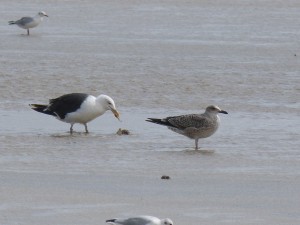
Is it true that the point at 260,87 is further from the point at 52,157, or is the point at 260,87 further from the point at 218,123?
the point at 52,157

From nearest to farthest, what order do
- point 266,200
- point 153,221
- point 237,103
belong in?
point 153,221
point 266,200
point 237,103

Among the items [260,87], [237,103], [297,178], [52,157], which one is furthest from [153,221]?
[260,87]

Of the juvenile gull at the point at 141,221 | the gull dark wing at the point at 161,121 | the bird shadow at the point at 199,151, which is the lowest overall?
the bird shadow at the point at 199,151

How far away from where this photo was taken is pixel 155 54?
21.6m

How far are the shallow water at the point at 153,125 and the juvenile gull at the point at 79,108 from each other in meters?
0.21

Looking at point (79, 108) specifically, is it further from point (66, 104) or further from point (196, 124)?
point (196, 124)

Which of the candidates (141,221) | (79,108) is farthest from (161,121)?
(141,221)

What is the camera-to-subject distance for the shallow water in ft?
31.0

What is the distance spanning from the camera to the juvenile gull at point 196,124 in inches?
500

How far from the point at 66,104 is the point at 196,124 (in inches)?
75.2

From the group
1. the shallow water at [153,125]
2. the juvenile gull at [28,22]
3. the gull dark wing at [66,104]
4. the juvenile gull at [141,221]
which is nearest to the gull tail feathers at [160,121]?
the shallow water at [153,125]

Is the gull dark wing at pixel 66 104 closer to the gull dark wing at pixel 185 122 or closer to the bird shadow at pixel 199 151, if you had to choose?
the gull dark wing at pixel 185 122

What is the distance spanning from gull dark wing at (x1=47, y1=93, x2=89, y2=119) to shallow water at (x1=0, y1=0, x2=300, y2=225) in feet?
0.93

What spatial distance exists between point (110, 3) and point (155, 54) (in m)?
11.9
